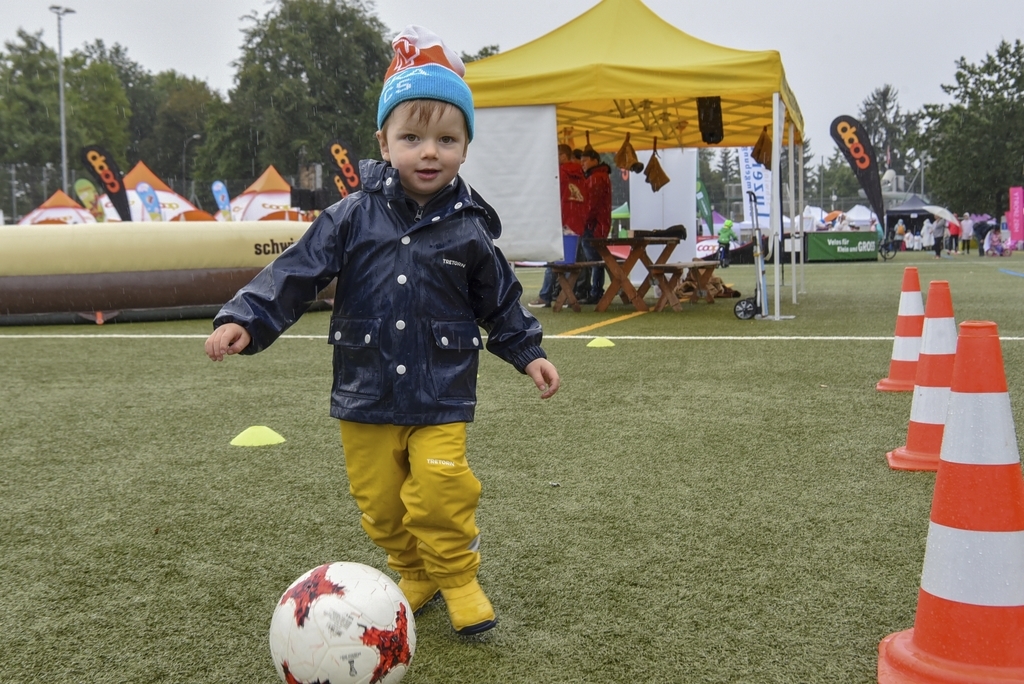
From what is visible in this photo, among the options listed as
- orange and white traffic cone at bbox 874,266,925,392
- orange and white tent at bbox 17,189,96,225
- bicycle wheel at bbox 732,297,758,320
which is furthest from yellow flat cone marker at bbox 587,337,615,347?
orange and white tent at bbox 17,189,96,225

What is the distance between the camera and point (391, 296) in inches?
95.4

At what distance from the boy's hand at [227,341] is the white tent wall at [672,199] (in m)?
12.9

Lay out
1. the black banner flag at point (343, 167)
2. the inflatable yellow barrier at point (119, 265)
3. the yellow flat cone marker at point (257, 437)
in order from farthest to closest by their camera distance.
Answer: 1. the black banner flag at point (343, 167)
2. the inflatable yellow barrier at point (119, 265)
3. the yellow flat cone marker at point (257, 437)

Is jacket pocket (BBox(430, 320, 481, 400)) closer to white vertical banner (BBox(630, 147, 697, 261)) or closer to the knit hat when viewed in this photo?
the knit hat

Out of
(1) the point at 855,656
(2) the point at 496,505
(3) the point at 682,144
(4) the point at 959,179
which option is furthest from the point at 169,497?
(4) the point at 959,179

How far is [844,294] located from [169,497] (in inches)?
473

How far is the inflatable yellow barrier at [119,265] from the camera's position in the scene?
33.3ft

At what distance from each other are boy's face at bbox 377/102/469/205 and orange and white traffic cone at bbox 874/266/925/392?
346 centimetres

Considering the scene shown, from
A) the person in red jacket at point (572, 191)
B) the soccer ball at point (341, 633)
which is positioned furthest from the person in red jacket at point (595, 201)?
the soccer ball at point (341, 633)

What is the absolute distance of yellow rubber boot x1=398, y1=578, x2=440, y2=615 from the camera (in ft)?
8.58

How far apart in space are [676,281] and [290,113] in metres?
55.4

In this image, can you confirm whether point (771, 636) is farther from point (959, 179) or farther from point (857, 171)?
point (959, 179)

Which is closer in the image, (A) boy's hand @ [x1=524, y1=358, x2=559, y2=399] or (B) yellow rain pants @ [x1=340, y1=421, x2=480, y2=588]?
(B) yellow rain pants @ [x1=340, y1=421, x2=480, y2=588]

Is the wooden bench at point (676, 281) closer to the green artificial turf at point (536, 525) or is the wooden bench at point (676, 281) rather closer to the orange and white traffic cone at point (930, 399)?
the green artificial turf at point (536, 525)
